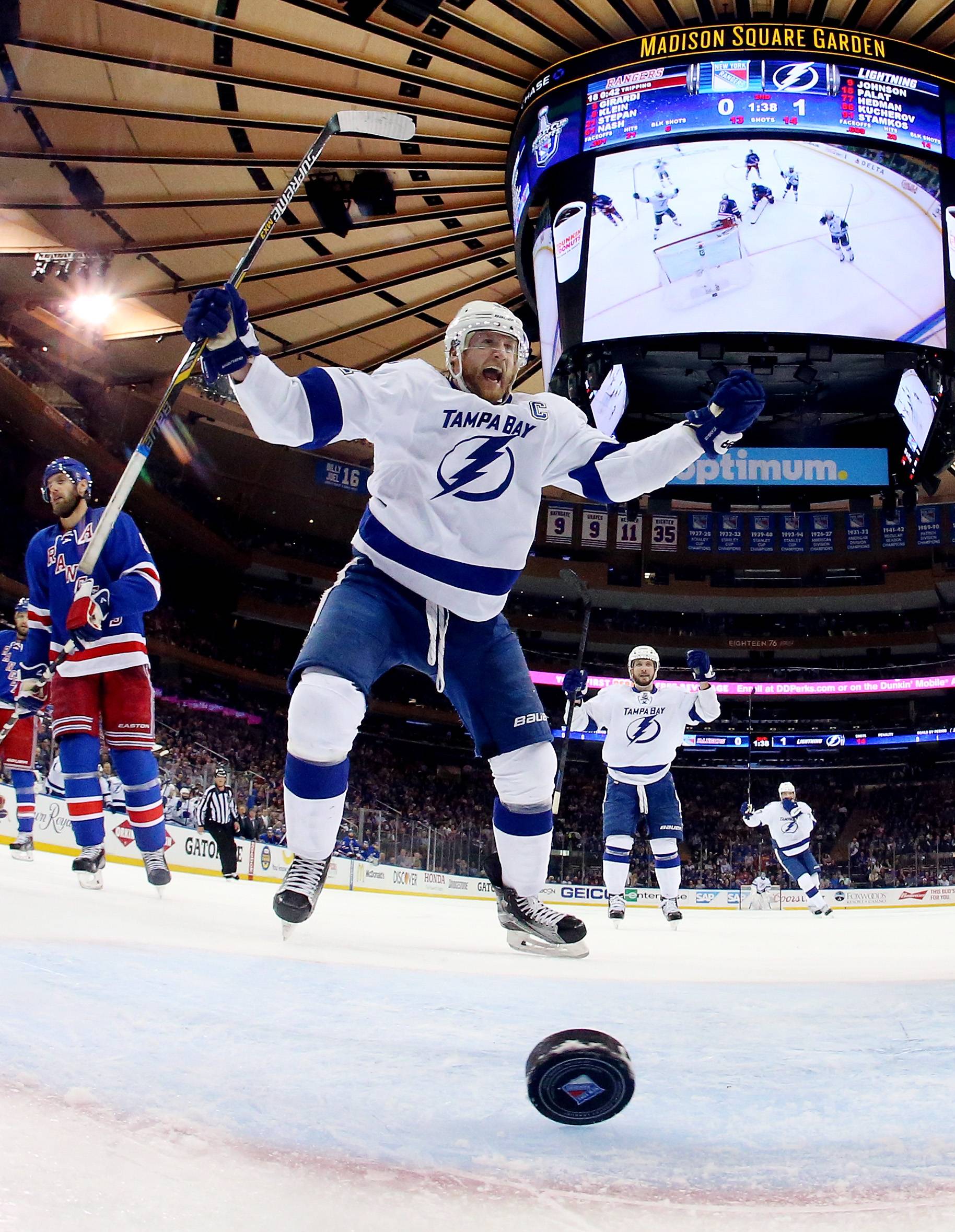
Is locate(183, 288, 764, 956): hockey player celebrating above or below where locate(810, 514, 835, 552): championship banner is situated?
below

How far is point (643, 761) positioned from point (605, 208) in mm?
5191

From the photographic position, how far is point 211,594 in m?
26.3

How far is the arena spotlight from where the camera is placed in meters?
14.2

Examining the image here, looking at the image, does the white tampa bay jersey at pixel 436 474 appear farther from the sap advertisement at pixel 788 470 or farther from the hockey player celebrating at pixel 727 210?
the sap advertisement at pixel 788 470

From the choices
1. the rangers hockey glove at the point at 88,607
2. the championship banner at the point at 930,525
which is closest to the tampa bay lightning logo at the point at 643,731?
the rangers hockey glove at the point at 88,607

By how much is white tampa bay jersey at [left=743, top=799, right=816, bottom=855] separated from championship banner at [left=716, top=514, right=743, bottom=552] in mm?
18027

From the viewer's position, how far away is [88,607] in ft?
14.9

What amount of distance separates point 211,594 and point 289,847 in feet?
80.8

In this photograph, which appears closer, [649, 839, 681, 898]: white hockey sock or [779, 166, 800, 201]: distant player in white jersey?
[649, 839, 681, 898]: white hockey sock

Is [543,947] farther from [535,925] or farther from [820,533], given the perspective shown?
[820,533]

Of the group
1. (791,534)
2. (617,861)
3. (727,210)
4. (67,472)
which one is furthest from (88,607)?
(791,534)

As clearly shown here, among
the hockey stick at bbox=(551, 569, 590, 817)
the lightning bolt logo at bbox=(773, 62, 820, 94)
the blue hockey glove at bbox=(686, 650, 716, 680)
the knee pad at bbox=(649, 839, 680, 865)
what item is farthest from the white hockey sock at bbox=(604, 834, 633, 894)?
the lightning bolt logo at bbox=(773, 62, 820, 94)

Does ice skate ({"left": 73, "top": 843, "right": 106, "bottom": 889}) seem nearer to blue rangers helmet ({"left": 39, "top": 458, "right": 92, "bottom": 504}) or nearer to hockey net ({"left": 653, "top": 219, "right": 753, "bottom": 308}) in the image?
blue rangers helmet ({"left": 39, "top": 458, "right": 92, "bottom": 504})

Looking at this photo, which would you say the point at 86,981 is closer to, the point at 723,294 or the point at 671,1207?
the point at 671,1207
